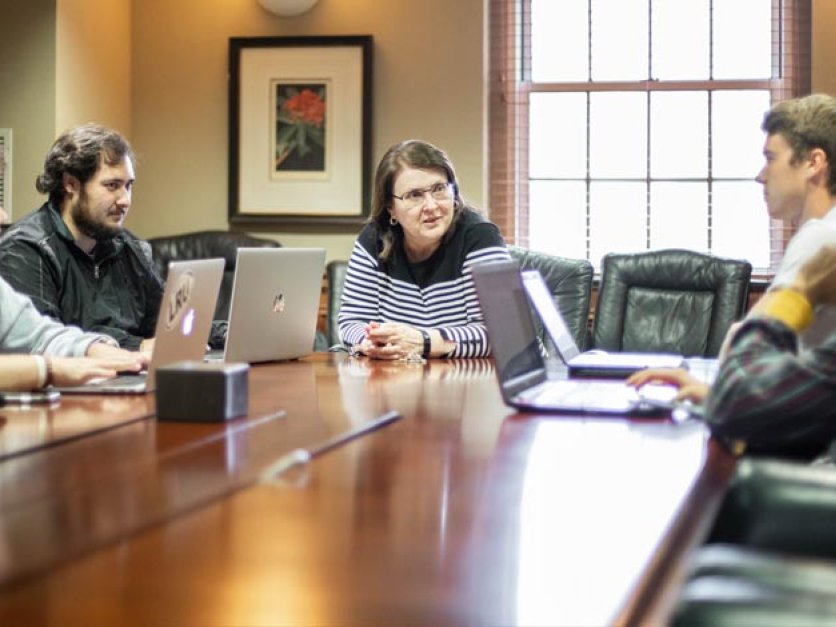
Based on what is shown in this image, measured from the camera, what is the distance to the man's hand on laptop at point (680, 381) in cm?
205

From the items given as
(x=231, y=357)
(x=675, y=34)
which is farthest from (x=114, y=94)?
(x=231, y=357)

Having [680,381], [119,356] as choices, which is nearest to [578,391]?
[680,381]

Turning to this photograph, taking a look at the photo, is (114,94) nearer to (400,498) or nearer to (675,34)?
(675,34)

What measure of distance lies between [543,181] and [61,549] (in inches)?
199

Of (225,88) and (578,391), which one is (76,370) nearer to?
(578,391)

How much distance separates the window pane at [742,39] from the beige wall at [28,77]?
3.05m

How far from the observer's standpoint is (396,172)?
11.6 feet

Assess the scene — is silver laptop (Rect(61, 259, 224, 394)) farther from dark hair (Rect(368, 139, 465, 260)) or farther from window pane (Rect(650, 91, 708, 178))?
window pane (Rect(650, 91, 708, 178))

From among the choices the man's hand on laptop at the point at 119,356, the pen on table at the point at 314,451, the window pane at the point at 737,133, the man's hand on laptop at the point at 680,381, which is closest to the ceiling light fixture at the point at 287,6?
the window pane at the point at 737,133

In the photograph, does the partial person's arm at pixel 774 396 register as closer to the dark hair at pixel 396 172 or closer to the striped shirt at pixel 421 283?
the striped shirt at pixel 421 283

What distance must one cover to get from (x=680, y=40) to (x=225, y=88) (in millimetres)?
2212

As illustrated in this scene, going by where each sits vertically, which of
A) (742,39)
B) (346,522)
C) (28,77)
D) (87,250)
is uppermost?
(742,39)

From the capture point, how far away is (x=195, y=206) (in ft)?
19.8

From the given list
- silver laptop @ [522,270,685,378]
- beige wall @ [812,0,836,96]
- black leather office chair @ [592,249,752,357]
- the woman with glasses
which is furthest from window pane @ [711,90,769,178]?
silver laptop @ [522,270,685,378]
